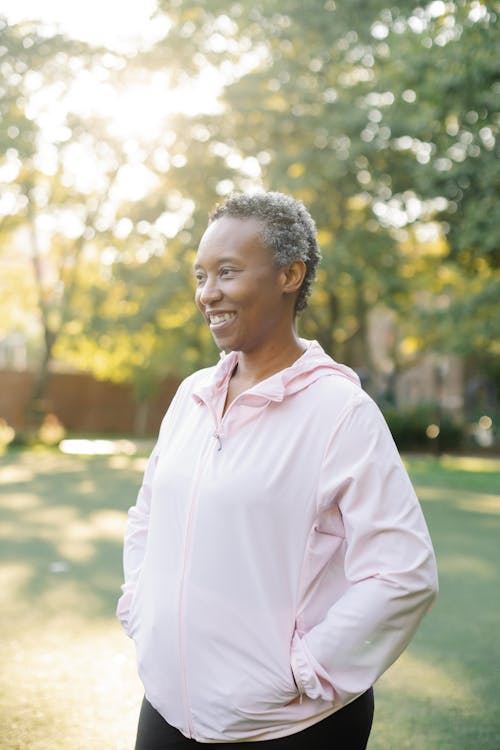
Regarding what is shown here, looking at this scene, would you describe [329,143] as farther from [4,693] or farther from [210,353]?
[4,693]

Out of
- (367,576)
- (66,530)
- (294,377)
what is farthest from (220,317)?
(66,530)

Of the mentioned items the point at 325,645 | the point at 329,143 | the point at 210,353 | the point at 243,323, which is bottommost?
the point at 210,353

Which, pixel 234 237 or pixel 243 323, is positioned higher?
pixel 234 237

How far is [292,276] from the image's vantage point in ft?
7.06

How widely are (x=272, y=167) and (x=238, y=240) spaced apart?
1882cm

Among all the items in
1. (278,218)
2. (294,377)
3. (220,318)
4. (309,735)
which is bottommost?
(309,735)

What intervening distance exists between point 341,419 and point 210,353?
25982 millimetres

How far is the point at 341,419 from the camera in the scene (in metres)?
1.94

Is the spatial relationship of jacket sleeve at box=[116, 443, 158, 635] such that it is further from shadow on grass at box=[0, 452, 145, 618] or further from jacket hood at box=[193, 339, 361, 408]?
shadow on grass at box=[0, 452, 145, 618]

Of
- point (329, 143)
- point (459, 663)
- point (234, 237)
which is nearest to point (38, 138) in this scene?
point (329, 143)

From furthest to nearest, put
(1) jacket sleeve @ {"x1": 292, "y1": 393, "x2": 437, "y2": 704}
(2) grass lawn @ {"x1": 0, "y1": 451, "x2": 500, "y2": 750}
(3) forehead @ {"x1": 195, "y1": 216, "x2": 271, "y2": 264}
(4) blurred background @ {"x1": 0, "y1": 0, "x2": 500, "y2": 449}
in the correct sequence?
(4) blurred background @ {"x1": 0, "y1": 0, "x2": 500, "y2": 449} → (2) grass lawn @ {"x1": 0, "y1": 451, "x2": 500, "y2": 750} → (3) forehead @ {"x1": 195, "y1": 216, "x2": 271, "y2": 264} → (1) jacket sleeve @ {"x1": 292, "y1": 393, "x2": 437, "y2": 704}

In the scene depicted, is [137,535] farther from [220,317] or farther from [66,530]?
[66,530]

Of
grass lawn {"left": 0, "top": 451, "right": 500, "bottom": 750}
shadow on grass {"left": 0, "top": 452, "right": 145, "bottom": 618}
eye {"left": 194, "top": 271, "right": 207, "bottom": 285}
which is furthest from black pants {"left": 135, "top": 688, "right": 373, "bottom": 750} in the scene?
shadow on grass {"left": 0, "top": 452, "right": 145, "bottom": 618}

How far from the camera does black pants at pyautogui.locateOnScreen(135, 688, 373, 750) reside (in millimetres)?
1979
